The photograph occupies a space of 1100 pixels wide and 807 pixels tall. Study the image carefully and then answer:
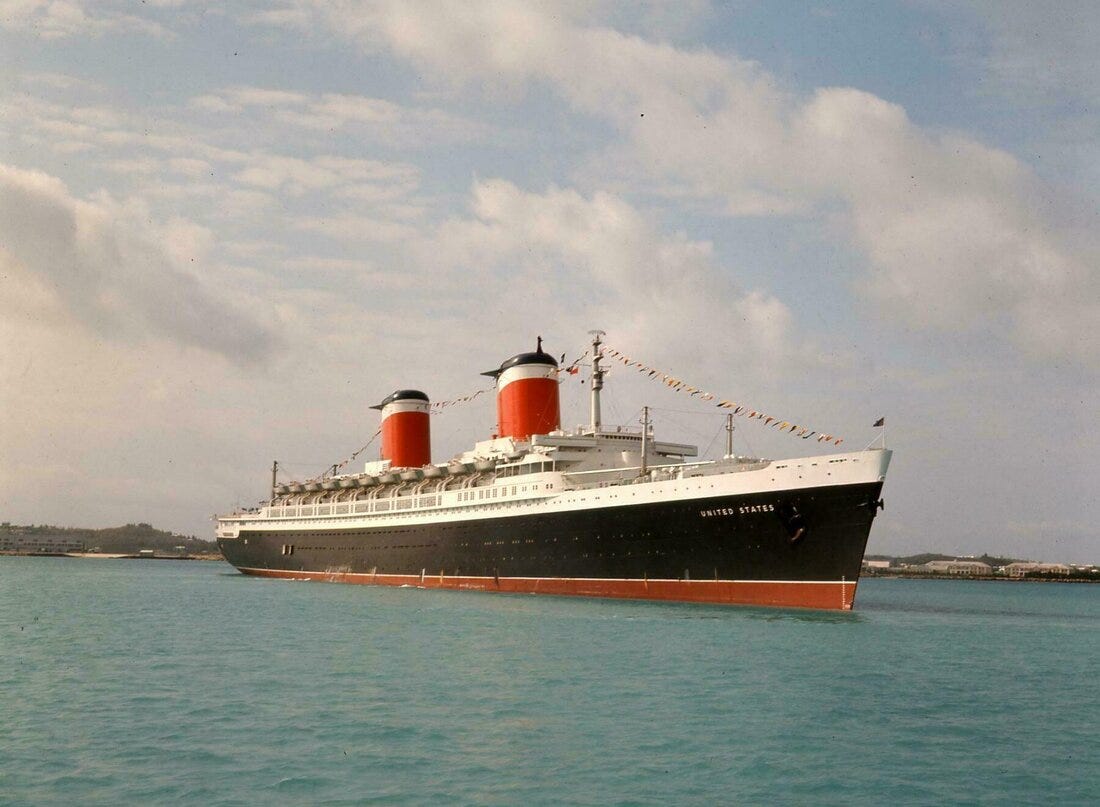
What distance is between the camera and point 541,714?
15500mm

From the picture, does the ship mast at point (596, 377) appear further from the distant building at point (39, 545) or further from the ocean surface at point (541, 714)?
the distant building at point (39, 545)

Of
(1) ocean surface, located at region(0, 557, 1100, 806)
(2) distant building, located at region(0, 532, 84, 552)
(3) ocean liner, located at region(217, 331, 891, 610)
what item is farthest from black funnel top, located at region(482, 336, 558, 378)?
(2) distant building, located at region(0, 532, 84, 552)

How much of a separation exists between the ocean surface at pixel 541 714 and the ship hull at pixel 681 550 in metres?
3.37

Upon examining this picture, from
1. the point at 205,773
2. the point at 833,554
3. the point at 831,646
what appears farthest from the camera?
the point at 833,554

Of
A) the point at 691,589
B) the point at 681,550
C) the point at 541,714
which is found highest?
the point at 681,550

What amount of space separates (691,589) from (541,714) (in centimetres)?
1930

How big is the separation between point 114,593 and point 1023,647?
4154cm

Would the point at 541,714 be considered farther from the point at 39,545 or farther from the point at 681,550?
the point at 39,545

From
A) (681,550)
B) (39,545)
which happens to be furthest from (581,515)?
(39,545)

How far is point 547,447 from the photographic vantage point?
4288cm

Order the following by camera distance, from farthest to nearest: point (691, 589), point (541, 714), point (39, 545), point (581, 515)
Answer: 1. point (39, 545)
2. point (581, 515)
3. point (691, 589)
4. point (541, 714)

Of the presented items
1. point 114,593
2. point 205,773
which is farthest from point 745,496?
point 114,593

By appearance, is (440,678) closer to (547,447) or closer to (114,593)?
(547,447)

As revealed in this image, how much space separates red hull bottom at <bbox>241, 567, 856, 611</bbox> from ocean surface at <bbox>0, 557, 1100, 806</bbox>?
2.86m
